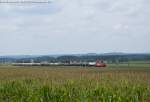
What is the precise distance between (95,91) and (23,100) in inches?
190

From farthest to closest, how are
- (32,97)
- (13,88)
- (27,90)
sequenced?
(13,88), (27,90), (32,97)

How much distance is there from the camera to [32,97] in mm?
23922

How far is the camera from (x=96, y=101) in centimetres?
2292

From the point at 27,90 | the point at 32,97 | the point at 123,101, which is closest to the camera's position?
the point at 123,101

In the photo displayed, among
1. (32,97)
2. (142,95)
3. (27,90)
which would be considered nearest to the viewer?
(32,97)

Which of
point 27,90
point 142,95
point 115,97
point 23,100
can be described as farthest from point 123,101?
point 27,90

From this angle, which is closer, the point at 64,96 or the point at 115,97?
the point at 115,97

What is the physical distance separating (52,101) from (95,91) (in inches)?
150

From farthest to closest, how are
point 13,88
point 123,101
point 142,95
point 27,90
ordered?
point 13,88, point 27,90, point 142,95, point 123,101

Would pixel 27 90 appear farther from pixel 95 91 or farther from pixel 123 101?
pixel 123 101

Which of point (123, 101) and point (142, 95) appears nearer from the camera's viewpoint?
point (123, 101)

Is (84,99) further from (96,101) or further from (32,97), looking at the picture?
(32,97)

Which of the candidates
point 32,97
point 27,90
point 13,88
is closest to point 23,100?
point 32,97

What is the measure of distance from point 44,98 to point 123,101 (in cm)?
479
